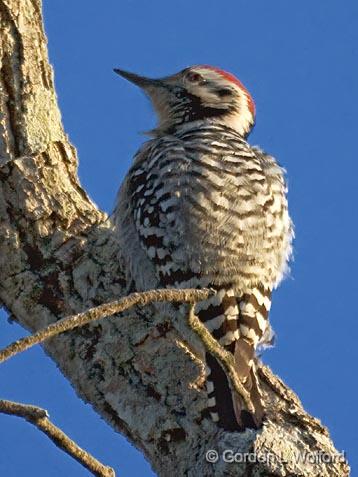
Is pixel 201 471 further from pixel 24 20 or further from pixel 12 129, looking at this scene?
pixel 24 20

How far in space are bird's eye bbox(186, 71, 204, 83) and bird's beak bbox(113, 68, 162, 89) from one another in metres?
0.20

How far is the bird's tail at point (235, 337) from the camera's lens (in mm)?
3830

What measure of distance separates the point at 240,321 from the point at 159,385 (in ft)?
1.79

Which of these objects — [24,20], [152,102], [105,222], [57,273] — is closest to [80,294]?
[57,273]

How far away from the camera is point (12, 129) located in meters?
5.07

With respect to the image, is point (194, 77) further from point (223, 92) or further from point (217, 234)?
point (217, 234)

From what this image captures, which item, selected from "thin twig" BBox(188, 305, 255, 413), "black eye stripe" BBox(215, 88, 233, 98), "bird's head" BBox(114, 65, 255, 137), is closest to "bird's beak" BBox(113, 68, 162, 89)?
"bird's head" BBox(114, 65, 255, 137)

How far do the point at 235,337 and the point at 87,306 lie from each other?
68 cm

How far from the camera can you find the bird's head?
20.9 ft

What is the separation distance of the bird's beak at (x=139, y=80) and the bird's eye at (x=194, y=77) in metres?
0.20

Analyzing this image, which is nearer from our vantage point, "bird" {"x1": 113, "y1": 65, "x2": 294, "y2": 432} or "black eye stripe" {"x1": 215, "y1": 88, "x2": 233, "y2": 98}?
"bird" {"x1": 113, "y1": 65, "x2": 294, "y2": 432}

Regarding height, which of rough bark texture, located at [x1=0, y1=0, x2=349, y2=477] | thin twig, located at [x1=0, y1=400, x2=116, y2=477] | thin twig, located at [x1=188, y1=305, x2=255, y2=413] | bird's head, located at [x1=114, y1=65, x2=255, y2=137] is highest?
A: bird's head, located at [x1=114, y1=65, x2=255, y2=137]

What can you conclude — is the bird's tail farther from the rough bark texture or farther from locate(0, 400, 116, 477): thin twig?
locate(0, 400, 116, 477): thin twig

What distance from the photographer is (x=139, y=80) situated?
21.4ft
